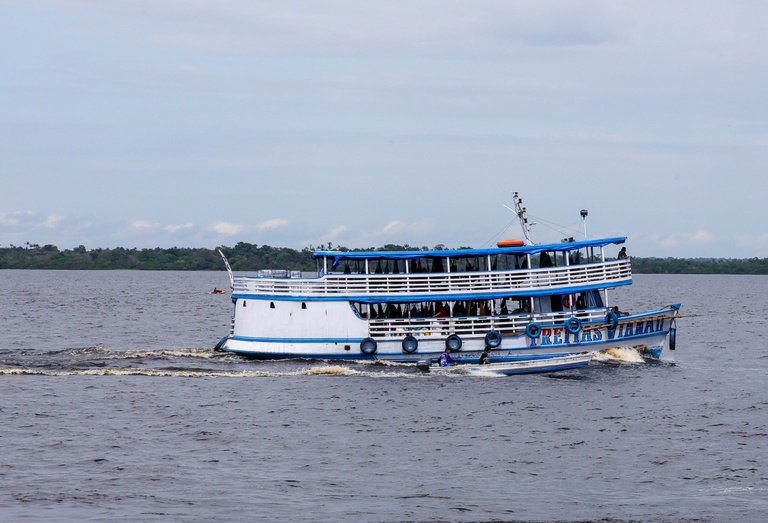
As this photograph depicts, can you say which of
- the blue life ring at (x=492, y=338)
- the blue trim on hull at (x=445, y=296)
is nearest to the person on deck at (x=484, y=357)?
the blue life ring at (x=492, y=338)

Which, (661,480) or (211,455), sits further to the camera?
(211,455)

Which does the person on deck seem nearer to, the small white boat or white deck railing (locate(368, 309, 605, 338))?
the small white boat

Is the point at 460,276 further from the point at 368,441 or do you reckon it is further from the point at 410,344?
the point at 368,441

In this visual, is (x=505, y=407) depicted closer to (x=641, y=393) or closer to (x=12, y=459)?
(x=641, y=393)

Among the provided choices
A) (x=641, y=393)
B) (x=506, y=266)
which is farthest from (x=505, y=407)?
(x=506, y=266)

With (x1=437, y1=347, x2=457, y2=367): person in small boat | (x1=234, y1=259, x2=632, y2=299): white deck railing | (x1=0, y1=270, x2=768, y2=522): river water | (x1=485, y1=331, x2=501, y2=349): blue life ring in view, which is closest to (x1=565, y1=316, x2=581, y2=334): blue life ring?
(x1=234, y1=259, x2=632, y2=299): white deck railing

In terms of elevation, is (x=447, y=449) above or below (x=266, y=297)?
below

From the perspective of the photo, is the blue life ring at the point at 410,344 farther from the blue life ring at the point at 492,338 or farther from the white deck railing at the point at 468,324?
the blue life ring at the point at 492,338

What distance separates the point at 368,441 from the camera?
32688mm

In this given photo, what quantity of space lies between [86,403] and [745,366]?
33892mm

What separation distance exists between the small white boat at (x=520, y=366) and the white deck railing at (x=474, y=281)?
307 cm

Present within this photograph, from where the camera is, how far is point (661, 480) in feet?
92.6

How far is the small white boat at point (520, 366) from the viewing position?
45.1m

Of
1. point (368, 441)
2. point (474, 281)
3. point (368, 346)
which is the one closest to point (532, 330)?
point (474, 281)
